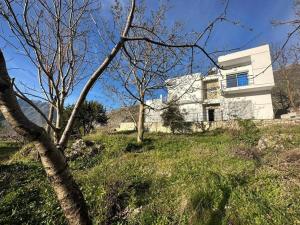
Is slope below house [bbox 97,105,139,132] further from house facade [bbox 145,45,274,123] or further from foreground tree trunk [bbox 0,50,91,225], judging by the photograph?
foreground tree trunk [bbox 0,50,91,225]

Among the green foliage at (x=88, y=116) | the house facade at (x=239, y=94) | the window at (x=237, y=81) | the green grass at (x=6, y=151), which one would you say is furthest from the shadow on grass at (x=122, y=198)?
the window at (x=237, y=81)

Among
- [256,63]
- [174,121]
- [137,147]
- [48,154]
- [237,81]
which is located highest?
[256,63]

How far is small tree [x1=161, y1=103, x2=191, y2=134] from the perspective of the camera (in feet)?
70.9

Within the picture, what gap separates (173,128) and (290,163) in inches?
640

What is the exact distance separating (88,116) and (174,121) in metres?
8.76

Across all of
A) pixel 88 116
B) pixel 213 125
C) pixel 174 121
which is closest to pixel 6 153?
pixel 88 116

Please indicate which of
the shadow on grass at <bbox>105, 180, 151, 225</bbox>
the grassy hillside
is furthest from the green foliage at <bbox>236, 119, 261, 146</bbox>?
the shadow on grass at <bbox>105, 180, 151, 225</bbox>

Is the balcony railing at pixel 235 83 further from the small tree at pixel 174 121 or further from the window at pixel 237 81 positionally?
the small tree at pixel 174 121

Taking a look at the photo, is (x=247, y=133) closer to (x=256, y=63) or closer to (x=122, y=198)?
(x=122, y=198)

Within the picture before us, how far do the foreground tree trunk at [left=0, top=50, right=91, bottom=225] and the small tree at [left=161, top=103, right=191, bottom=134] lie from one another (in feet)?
64.4

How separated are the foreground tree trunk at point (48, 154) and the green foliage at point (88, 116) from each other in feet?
61.5

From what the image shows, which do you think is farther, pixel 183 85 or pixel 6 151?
pixel 6 151

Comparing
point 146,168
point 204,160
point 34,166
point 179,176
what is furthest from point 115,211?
point 34,166

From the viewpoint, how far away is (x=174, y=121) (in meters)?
22.0
